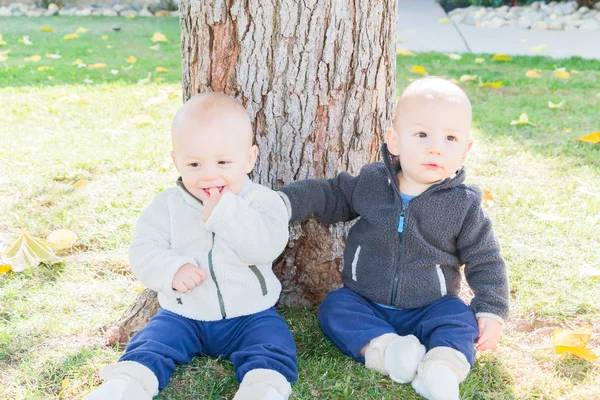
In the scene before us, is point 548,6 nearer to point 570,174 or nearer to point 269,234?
point 570,174

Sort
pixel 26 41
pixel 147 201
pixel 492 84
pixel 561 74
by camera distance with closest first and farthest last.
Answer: pixel 147 201 → pixel 492 84 → pixel 561 74 → pixel 26 41

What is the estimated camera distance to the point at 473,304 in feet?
7.18

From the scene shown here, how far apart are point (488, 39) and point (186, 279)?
675 cm

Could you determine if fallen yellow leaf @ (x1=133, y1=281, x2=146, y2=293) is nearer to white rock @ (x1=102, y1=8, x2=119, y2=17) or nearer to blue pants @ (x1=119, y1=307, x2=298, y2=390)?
blue pants @ (x1=119, y1=307, x2=298, y2=390)

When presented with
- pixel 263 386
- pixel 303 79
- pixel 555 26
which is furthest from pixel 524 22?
pixel 263 386

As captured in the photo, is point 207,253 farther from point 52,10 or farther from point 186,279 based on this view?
point 52,10

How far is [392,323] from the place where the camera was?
223 cm

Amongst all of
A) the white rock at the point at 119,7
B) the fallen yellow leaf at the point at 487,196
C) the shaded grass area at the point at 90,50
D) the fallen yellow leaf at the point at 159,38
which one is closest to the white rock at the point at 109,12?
the white rock at the point at 119,7

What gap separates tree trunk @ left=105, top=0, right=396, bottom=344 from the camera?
223cm

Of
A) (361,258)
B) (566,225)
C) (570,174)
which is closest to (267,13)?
(361,258)

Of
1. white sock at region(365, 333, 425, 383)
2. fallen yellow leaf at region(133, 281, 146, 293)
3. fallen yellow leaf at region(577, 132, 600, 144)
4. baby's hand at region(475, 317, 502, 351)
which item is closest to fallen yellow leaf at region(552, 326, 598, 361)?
baby's hand at region(475, 317, 502, 351)

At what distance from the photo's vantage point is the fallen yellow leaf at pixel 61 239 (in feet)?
9.31

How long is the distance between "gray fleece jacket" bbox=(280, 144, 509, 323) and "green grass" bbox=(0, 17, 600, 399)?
25 centimetres

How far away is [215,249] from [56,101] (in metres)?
3.33
